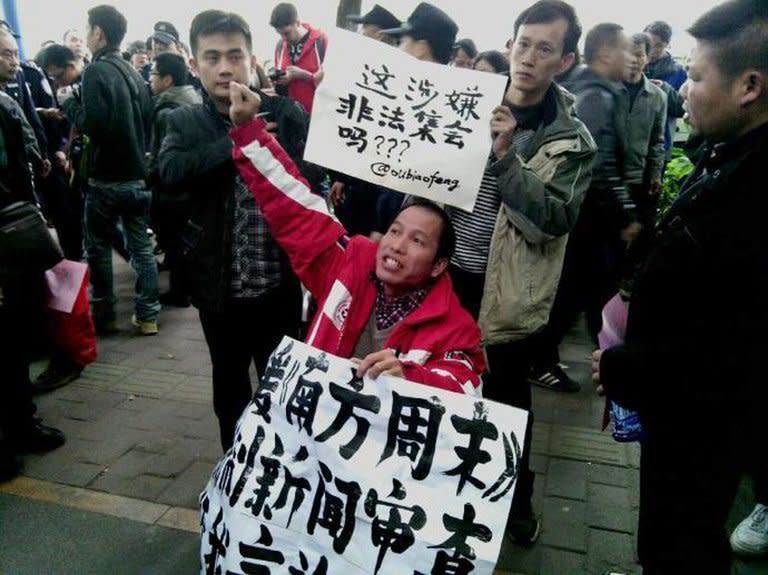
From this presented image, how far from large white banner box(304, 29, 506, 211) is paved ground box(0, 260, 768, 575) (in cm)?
163

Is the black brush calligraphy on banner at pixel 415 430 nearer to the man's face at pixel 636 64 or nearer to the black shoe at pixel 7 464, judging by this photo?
the black shoe at pixel 7 464

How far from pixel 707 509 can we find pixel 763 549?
4.11ft

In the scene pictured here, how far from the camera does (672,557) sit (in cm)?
179

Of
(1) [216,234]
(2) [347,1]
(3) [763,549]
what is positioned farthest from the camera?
(2) [347,1]

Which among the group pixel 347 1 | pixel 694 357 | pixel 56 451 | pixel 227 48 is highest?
pixel 347 1

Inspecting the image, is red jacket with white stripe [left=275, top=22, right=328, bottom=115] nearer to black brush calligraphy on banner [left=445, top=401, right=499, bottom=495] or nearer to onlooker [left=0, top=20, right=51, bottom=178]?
onlooker [left=0, top=20, right=51, bottom=178]

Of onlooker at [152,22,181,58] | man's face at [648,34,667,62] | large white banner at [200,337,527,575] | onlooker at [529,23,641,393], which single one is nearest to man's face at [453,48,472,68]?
man's face at [648,34,667,62]

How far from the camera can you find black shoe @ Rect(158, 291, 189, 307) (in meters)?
5.58

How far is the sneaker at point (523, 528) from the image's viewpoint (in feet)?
8.76

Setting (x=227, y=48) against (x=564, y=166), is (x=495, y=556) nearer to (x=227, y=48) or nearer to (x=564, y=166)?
(x=564, y=166)

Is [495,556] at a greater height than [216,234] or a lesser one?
lesser

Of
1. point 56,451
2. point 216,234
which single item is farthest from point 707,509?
point 56,451

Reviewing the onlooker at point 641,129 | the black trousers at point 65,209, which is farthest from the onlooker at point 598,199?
the black trousers at point 65,209

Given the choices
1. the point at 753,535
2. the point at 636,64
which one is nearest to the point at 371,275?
the point at 753,535
